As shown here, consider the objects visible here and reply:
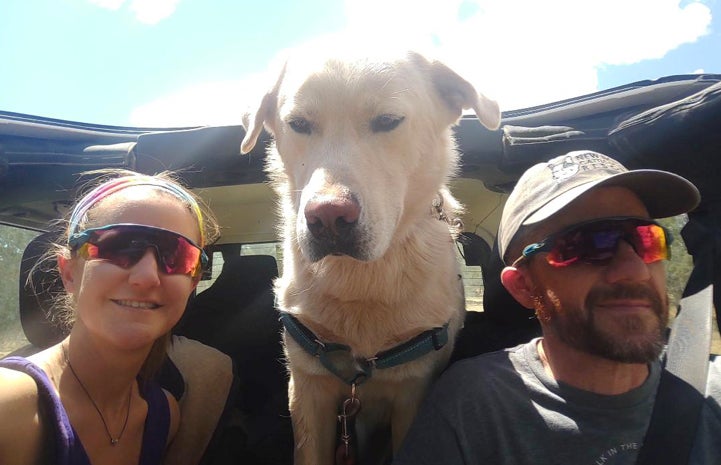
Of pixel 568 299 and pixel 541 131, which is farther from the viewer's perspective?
pixel 541 131

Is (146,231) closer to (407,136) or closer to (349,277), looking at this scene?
(349,277)

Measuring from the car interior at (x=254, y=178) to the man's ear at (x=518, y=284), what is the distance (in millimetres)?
543

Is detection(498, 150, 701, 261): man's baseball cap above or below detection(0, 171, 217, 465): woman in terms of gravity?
above

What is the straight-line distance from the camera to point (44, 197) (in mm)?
2336

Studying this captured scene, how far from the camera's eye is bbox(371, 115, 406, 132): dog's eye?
1963mm

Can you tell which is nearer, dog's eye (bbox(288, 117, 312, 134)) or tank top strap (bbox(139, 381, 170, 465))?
tank top strap (bbox(139, 381, 170, 465))

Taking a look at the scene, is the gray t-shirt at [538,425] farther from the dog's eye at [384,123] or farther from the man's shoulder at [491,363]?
the dog's eye at [384,123]

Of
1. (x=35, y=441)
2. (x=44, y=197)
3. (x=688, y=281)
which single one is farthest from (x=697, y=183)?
(x=44, y=197)

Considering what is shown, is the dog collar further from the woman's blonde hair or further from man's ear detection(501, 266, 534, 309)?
the woman's blonde hair

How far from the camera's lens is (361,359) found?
1.95m

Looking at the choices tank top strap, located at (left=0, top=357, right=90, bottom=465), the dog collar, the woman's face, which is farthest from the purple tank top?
the dog collar

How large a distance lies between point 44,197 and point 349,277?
159 centimetres

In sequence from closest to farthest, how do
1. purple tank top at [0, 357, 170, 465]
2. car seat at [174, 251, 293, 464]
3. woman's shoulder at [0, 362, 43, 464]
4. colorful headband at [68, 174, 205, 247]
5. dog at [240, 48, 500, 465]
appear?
woman's shoulder at [0, 362, 43, 464], purple tank top at [0, 357, 170, 465], colorful headband at [68, 174, 205, 247], dog at [240, 48, 500, 465], car seat at [174, 251, 293, 464]

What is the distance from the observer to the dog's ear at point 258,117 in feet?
7.25
